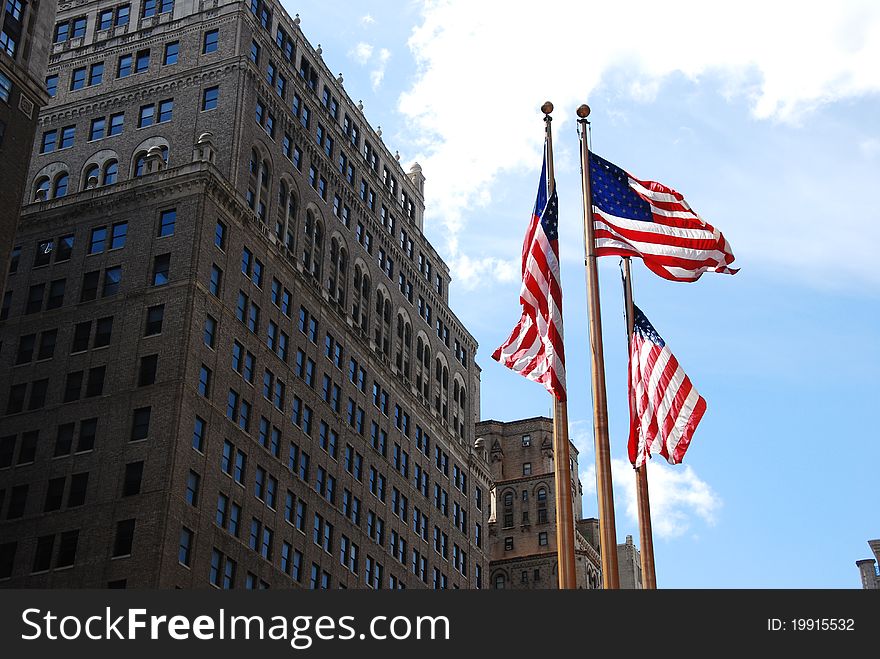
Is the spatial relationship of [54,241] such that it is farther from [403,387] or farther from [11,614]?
[11,614]

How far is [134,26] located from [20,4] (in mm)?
22437

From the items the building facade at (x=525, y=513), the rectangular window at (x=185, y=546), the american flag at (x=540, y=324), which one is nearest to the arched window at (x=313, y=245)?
the rectangular window at (x=185, y=546)

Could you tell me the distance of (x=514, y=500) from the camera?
6068 inches

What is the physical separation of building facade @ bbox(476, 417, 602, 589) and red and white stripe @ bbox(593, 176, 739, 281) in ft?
330

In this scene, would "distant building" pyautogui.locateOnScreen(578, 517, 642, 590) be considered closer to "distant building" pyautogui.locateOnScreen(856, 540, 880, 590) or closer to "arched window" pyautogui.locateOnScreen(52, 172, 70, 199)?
"distant building" pyautogui.locateOnScreen(856, 540, 880, 590)

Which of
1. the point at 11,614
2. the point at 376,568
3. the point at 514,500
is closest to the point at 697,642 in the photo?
the point at 11,614

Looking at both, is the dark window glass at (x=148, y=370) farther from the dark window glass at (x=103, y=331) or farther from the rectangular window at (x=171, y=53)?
the rectangular window at (x=171, y=53)

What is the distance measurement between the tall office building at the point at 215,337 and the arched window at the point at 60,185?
0.27 metres

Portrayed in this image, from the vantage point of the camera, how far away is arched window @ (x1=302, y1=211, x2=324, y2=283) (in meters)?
98.4

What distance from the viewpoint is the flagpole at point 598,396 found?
36.5 meters

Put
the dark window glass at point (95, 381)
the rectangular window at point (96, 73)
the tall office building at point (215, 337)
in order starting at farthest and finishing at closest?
the rectangular window at point (96, 73), the dark window glass at point (95, 381), the tall office building at point (215, 337)

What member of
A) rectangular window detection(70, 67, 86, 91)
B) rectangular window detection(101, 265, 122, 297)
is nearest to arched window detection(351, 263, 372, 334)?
rectangular window detection(101, 265, 122, 297)

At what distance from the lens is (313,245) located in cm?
9981

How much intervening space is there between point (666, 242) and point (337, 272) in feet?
207
